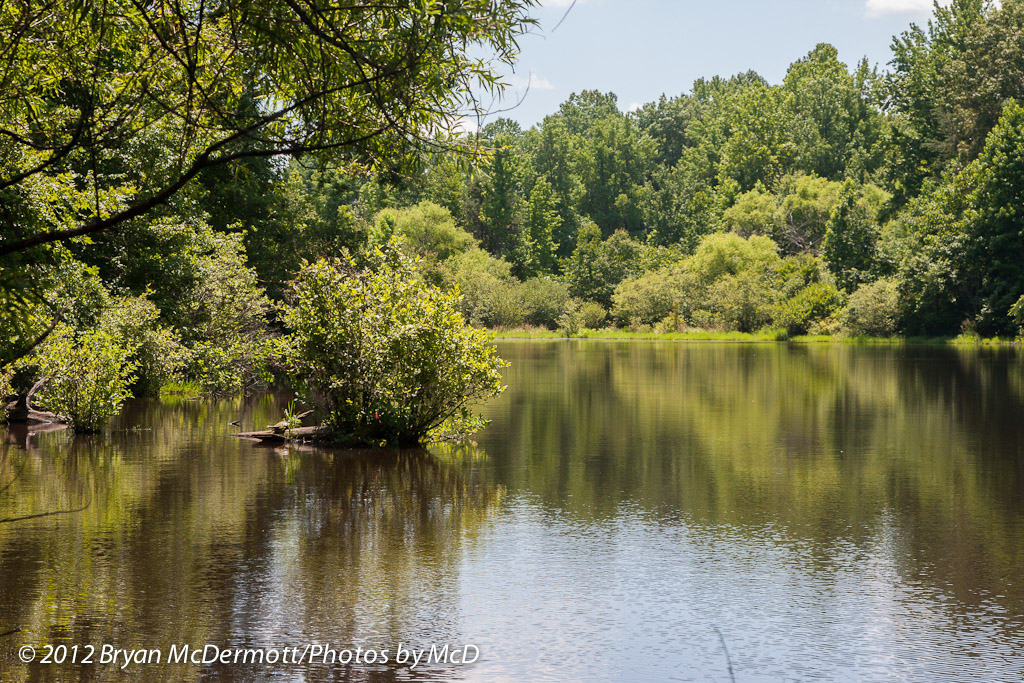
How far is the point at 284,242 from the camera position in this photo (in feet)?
132

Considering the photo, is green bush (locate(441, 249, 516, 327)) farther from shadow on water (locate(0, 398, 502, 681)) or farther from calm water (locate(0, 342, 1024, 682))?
shadow on water (locate(0, 398, 502, 681))

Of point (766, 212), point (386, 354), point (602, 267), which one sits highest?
point (766, 212)

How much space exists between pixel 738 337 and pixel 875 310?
409 inches

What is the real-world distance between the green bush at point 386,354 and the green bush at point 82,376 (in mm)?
3720

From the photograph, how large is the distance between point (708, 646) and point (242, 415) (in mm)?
17968

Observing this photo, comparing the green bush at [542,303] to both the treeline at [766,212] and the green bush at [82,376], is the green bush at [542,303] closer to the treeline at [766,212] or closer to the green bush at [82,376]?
the treeline at [766,212]

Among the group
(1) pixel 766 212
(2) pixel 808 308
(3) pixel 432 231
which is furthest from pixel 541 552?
(1) pixel 766 212

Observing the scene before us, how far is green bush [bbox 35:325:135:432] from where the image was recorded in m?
18.4

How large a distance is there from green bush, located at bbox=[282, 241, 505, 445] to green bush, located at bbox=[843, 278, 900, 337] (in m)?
59.3

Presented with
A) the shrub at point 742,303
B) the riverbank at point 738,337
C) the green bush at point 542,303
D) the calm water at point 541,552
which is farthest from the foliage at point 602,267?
the calm water at point 541,552

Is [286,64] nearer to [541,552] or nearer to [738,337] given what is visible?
[541,552]

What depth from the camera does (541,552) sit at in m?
10.1

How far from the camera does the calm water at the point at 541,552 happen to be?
286 inches

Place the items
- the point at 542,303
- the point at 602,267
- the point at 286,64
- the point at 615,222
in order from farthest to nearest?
the point at 615,222, the point at 602,267, the point at 542,303, the point at 286,64
